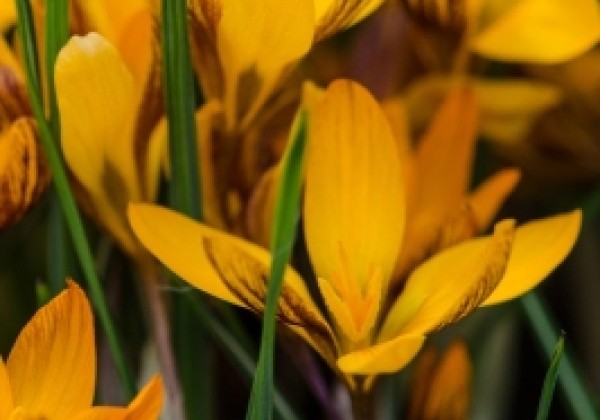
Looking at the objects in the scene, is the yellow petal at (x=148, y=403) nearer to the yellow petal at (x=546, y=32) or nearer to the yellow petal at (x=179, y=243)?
the yellow petal at (x=179, y=243)

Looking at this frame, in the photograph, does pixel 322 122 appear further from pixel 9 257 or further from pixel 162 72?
pixel 9 257

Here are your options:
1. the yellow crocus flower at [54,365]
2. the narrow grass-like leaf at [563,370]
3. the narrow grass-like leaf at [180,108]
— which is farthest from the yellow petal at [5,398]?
the narrow grass-like leaf at [563,370]

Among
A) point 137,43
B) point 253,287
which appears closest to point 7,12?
point 137,43

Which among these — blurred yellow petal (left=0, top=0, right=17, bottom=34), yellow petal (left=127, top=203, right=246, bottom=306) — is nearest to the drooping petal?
yellow petal (left=127, top=203, right=246, bottom=306)

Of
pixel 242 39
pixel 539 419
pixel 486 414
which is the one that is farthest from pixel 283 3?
pixel 486 414

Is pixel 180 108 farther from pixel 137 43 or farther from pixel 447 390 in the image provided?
pixel 447 390

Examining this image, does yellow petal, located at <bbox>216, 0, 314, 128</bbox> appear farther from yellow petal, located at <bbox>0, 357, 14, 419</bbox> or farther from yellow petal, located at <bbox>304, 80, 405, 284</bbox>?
yellow petal, located at <bbox>0, 357, 14, 419</bbox>

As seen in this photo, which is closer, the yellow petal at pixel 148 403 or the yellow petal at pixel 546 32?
the yellow petal at pixel 148 403
